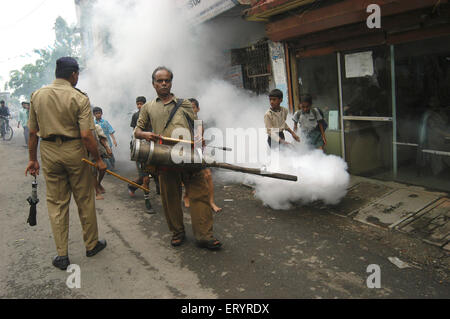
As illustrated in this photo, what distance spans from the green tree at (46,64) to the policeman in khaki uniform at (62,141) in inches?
1515

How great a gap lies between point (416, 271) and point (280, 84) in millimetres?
4938

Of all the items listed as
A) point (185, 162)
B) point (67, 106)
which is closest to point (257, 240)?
point (185, 162)

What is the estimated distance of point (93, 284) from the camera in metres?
3.30

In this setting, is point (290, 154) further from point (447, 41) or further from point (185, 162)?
point (447, 41)

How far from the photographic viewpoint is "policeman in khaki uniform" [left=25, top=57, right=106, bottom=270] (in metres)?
3.59

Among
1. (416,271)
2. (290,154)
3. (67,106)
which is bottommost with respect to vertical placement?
(416,271)

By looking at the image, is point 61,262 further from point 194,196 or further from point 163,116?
point 163,116

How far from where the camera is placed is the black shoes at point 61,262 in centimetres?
364

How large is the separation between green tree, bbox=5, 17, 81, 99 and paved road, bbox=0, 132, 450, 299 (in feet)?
126

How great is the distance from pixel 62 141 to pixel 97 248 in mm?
1235
